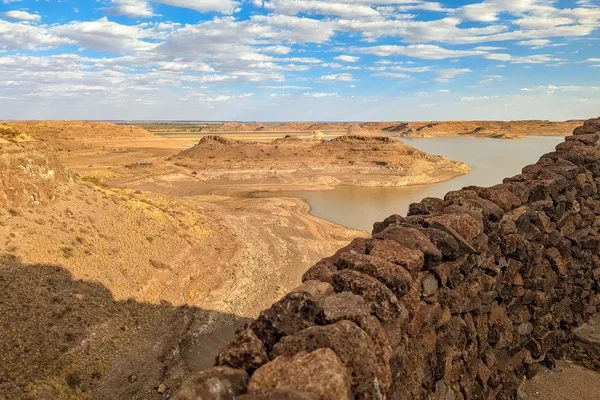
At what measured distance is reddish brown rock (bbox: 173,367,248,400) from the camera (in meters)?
3.26

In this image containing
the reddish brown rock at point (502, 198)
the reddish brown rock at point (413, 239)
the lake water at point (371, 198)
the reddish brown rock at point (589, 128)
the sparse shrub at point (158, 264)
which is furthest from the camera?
the lake water at point (371, 198)

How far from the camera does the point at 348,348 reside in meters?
3.61

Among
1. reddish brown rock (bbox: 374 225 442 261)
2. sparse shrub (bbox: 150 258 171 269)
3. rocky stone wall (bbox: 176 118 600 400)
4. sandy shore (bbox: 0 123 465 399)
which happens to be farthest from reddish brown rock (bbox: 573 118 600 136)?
sparse shrub (bbox: 150 258 171 269)

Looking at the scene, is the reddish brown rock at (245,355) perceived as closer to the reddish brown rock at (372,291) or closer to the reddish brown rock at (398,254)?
the reddish brown rock at (372,291)

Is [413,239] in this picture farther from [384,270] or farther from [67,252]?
[67,252]

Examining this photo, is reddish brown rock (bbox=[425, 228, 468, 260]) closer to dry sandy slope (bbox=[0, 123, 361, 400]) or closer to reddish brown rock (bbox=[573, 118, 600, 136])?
dry sandy slope (bbox=[0, 123, 361, 400])

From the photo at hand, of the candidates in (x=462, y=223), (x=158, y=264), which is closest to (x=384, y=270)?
(x=462, y=223)

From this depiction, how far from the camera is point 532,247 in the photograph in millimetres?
7281

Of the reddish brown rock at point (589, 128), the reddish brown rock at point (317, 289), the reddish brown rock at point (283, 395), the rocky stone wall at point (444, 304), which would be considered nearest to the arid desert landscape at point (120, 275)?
the rocky stone wall at point (444, 304)

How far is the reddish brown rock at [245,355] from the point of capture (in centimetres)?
374

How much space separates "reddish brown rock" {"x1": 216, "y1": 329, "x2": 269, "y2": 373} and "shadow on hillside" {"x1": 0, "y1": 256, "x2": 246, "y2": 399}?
8.82 meters

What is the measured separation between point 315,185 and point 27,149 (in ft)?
114

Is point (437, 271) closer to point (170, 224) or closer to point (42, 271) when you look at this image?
point (42, 271)

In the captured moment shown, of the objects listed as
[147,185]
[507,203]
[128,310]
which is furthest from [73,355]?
[147,185]
